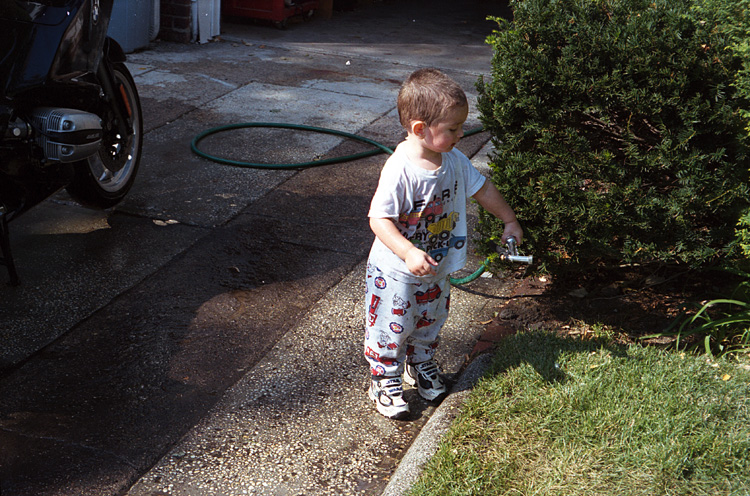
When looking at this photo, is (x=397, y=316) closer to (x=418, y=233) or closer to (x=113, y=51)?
(x=418, y=233)

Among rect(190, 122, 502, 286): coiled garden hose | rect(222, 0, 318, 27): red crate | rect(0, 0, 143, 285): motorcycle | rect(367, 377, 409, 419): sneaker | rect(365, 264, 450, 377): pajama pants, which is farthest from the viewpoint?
rect(222, 0, 318, 27): red crate

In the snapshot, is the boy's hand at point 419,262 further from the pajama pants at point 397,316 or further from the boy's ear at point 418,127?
the boy's ear at point 418,127

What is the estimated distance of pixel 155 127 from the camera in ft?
21.0

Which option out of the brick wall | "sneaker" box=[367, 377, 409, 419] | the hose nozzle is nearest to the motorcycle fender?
"sneaker" box=[367, 377, 409, 419]

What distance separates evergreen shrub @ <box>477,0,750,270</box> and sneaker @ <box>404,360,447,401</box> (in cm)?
78

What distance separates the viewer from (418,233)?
9.43 ft

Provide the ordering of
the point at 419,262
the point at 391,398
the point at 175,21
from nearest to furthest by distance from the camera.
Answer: the point at 419,262, the point at 391,398, the point at 175,21

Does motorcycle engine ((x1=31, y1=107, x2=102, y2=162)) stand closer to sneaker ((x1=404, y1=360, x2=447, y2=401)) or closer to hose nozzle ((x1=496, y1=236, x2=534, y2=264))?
sneaker ((x1=404, y1=360, x2=447, y2=401))

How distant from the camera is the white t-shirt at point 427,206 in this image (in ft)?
9.04

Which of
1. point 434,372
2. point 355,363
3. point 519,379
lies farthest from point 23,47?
point 519,379

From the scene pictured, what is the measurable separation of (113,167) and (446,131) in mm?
2826

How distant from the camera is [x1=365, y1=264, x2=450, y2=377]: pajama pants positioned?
293 centimetres

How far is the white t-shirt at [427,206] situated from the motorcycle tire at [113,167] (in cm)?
228

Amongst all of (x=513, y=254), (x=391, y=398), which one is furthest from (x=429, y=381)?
(x=513, y=254)
